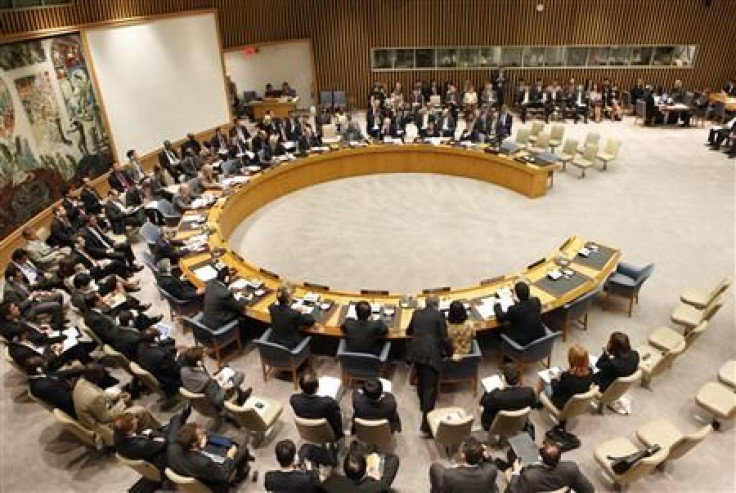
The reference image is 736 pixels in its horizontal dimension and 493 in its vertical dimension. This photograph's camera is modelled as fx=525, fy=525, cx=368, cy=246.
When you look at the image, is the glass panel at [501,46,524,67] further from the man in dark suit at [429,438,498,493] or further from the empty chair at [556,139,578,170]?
the man in dark suit at [429,438,498,493]

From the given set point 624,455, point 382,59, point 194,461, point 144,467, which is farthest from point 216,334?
point 382,59

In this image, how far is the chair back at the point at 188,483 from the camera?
15.9ft

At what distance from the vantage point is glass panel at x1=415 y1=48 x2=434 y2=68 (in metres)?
20.3

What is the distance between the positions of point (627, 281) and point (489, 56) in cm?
1412

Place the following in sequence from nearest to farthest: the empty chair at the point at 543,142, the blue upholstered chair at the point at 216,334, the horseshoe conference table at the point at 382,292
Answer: the blue upholstered chair at the point at 216,334, the horseshoe conference table at the point at 382,292, the empty chair at the point at 543,142

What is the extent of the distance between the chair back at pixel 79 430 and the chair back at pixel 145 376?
30.8 inches

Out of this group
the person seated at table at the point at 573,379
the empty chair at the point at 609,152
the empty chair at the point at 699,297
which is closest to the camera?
the person seated at table at the point at 573,379

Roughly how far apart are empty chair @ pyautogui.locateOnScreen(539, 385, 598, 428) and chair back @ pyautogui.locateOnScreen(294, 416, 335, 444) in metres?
2.54

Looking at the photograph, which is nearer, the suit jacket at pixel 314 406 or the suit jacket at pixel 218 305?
the suit jacket at pixel 314 406

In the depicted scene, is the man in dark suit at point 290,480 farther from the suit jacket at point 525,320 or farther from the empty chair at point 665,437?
the empty chair at point 665,437

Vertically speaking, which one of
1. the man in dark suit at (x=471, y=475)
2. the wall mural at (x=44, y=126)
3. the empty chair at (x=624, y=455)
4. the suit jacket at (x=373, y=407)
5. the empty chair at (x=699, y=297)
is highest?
the wall mural at (x=44, y=126)

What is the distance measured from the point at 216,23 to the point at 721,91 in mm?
17577

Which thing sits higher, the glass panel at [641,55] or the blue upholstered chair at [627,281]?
the glass panel at [641,55]

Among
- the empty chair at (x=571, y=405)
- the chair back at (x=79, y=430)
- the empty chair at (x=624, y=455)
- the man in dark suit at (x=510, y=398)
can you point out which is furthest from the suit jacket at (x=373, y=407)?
the chair back at (x=79, y=430)
